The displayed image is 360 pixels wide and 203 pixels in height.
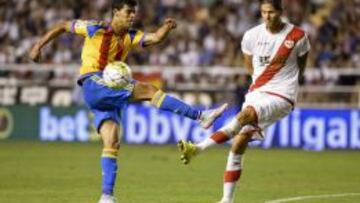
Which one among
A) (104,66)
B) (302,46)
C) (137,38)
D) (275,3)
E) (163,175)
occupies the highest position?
(275,3)

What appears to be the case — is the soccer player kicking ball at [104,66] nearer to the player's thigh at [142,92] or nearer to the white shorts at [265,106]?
the player's thigh at [142,92]

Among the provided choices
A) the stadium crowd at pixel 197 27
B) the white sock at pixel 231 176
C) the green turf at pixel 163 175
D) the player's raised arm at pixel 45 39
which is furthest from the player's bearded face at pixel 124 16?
the stadium crowd at pixel 197 27

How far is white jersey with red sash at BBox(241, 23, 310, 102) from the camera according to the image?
10.8 m

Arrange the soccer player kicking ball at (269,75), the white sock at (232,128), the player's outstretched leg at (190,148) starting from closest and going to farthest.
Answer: the player's outstretched leg at (190,148) < the white sock at (232,128) < the soccer player kicking ball at (269,75)

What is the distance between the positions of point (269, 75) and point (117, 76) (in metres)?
1.70

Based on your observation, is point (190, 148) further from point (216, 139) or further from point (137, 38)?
point (137, 38)

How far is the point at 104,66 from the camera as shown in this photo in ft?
35.6

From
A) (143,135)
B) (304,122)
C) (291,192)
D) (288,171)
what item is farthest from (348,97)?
(291,192)

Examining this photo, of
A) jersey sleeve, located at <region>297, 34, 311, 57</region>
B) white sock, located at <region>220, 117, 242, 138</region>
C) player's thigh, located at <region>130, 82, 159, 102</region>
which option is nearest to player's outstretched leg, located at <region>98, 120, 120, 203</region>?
player's thigh, located at <region>130, 82, 159, 102</region>

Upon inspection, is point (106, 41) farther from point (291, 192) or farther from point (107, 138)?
point (291, 192)

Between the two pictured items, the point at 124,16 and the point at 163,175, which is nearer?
the point at 124,16

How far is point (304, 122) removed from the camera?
22406 mm

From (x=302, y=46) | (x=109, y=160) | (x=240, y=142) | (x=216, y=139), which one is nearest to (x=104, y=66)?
(x=109, y=160)

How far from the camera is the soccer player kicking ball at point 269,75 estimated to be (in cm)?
1065
